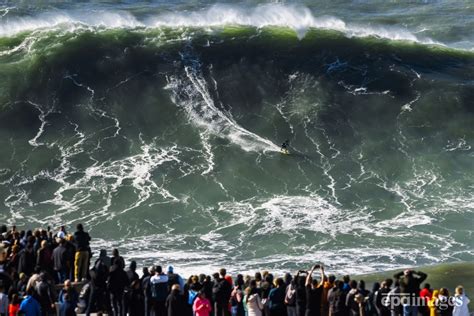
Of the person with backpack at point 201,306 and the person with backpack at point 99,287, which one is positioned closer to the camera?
the person with backpack at point 201,306

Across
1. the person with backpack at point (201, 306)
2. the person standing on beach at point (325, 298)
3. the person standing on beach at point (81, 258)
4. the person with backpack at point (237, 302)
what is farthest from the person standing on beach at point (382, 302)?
the person standing on beach at point (81, 258)

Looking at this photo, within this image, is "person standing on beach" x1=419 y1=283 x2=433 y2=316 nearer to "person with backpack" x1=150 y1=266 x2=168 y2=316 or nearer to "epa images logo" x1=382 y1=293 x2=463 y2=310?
"epa images logo" x1=382 y1=293 x2=463 y2=310

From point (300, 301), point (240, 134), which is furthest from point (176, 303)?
point (240, 134)

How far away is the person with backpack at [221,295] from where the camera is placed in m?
23.9

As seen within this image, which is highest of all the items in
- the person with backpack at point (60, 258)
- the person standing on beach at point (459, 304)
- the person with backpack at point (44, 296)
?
the person with backpack at point (60, 258)

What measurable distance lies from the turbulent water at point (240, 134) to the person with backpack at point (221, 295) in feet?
28.7

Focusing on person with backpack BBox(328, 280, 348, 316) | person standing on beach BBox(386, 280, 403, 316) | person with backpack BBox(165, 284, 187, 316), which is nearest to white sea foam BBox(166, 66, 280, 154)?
person with backpack BBox(165, 284, 187, 316)

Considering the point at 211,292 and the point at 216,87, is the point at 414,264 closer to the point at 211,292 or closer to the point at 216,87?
the point at 211,292

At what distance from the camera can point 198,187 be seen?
40250 mm

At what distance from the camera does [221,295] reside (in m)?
23.9

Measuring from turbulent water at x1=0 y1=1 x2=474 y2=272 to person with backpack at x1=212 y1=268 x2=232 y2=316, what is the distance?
28.7 ft

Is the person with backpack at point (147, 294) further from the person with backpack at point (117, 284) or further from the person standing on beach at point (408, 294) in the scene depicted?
the person standing on beach at point (408, 294)

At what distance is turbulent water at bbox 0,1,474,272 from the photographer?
36219 millimetres

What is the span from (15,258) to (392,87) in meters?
25.5
